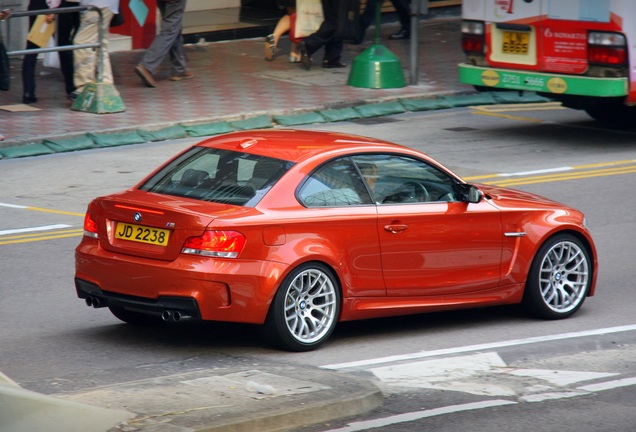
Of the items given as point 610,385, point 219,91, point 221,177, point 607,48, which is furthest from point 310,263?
point 219,91

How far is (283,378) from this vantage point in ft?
23.3

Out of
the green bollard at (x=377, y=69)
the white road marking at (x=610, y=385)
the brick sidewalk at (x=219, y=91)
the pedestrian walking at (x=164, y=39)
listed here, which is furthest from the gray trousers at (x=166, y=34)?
the white road marking at (x=610, y=385)

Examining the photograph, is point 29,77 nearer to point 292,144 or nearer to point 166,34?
point 166,34

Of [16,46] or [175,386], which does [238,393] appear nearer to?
[175,386]

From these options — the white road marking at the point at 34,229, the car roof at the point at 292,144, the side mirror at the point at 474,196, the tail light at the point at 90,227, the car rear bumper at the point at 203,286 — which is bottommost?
the white road marking at the point at 34,229

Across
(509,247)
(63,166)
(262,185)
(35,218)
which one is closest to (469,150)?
(63,166)

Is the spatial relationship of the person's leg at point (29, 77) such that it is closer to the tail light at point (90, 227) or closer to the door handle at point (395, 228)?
the tail light at point (90, 227)

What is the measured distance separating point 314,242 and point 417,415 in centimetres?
158

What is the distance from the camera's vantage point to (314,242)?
26.0 feet

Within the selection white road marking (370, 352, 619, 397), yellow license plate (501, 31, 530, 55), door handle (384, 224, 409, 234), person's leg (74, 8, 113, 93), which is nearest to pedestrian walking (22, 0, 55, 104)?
person's leg (74, 8, 113, 93)

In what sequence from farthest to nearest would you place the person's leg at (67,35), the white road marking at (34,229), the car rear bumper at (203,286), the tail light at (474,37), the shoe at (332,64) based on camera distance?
the shoe at (332,64), the person's leg at (67,35), the tail light at (474,37), the white road marking at (34,229), the car rear bumper at (203,286)

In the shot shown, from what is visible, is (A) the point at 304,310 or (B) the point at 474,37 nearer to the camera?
(A) the point at 304,310

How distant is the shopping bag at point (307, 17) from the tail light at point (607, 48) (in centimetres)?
604

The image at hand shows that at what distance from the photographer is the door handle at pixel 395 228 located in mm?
8289
